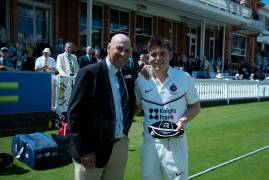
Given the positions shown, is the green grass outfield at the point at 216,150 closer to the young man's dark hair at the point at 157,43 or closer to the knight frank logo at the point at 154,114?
the knight frank logo at the point at 154,114

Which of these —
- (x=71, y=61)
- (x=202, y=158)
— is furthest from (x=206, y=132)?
(x=71, y=61)

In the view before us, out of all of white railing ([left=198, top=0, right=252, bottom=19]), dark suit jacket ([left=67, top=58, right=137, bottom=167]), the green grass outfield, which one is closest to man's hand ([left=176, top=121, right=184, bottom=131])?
dark suit jacket ([left=67, top=58, right=137, bottom=167])

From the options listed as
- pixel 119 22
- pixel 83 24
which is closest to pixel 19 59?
pixel 83 24

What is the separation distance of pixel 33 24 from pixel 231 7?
17.7 metres

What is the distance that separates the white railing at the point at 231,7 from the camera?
26978mm

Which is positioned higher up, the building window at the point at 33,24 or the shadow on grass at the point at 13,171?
the building window at the point at 33,24

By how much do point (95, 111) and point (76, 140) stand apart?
273mm

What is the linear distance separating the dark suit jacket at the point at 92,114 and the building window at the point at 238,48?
118 feet

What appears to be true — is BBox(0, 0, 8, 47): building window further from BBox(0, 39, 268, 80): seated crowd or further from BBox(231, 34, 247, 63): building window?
BBox(231, 34, 247, 63): building window

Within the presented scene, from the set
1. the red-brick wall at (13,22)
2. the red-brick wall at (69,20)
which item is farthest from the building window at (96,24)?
the red-brick wall at (13,22)

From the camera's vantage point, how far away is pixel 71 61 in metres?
11.4

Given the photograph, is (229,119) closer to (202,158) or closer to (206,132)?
(206,132)

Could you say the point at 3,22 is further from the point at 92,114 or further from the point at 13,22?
the point at 92,114

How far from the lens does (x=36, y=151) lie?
20.5 ft
